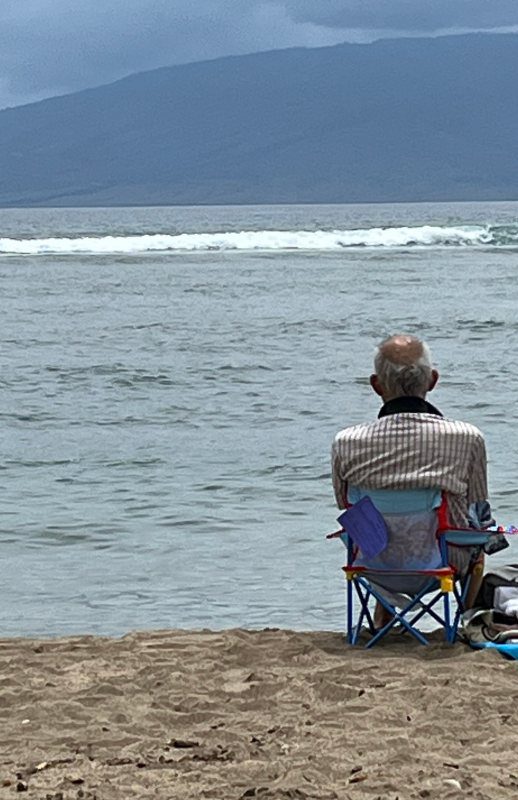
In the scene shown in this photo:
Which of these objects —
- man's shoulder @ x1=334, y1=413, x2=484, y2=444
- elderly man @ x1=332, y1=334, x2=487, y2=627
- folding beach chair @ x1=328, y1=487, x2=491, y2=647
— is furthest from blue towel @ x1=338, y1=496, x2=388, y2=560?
man's shoulder @ x1=334, y1=413, x2=484, y2=444

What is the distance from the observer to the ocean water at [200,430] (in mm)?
7848

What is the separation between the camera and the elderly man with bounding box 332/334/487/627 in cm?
610

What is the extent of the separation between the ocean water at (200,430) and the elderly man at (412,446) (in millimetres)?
1160

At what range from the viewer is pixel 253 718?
5.21 meters

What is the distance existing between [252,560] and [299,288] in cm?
2415

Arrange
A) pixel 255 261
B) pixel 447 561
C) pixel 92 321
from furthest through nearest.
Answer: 1. pixel 255 261
2. pixel 92 321
3. pixel 447 561

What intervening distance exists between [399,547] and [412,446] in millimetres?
389

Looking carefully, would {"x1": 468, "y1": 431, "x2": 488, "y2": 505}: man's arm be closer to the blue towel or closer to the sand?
the blue towel

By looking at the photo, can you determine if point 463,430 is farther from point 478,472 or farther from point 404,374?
point 404,374

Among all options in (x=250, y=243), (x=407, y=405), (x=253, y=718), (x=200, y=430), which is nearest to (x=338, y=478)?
(x=407, y=405)

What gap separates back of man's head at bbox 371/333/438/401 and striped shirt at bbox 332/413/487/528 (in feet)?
0.33

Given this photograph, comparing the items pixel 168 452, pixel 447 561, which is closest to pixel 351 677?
pixel 447 561

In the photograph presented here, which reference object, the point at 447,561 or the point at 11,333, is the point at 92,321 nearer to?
the point at 11,333

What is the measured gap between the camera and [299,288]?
32.3m
